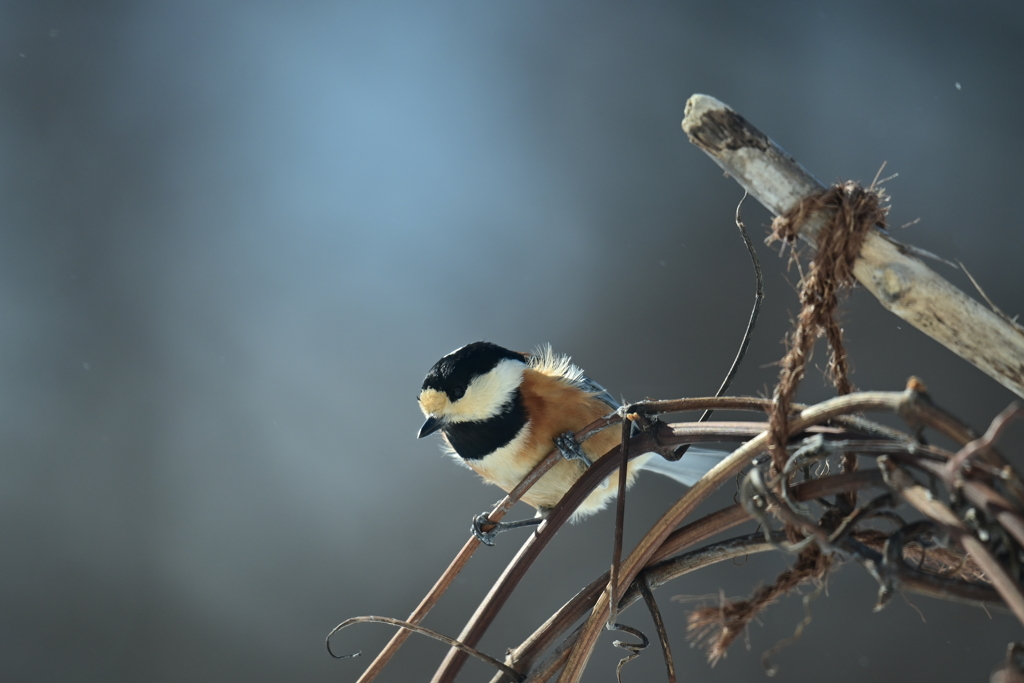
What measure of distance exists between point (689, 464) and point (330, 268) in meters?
1.25

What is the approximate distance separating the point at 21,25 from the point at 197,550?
152cm

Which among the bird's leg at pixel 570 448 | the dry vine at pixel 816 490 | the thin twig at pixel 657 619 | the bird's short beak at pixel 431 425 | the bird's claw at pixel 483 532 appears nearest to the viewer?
the dry vine at pixel 816 490

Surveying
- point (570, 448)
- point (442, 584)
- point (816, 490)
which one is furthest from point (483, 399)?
point (816, 490)

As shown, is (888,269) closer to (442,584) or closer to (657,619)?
(657,619)

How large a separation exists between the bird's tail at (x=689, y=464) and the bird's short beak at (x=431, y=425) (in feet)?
0.98

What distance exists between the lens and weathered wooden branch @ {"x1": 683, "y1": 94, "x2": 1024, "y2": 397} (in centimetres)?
40

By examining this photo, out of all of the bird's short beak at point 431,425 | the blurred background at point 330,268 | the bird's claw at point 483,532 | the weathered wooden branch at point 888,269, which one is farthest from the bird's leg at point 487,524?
the blurred background at point 330,268

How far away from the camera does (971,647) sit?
157 centimetres

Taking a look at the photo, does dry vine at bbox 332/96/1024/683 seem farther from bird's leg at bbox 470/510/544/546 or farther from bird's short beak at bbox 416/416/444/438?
bird's short beak at bbox 416/416/444/438

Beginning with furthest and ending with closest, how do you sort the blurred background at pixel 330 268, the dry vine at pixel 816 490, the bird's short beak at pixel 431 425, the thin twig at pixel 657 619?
the blurred background at pixel 330 268 → the bird's short beak at pixel 431 425 → the thin twig at pixel 657 619 → the dry vine at pixel 816 490

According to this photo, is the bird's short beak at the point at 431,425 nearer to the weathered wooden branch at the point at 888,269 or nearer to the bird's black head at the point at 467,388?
the bird's black head at the point at 467,388

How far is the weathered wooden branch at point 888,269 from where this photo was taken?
1.31ft

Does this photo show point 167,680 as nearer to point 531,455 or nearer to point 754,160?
point 531,455

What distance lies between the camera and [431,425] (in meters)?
0.95
